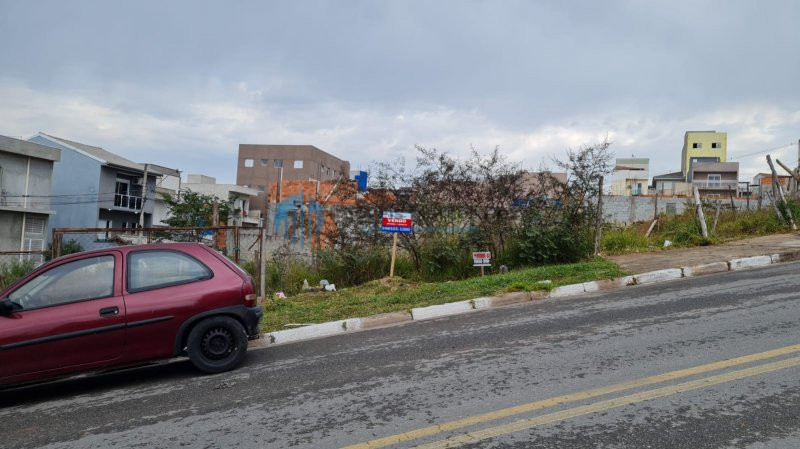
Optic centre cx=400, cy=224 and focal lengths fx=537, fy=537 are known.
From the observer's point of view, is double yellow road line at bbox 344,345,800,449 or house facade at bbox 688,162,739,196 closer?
double yellow road line at bbox 344,345,800,449

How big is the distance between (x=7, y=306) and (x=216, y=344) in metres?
2.03

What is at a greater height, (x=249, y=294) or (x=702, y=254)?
(x=702, y=254)

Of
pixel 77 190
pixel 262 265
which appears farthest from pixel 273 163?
pixel 262 265

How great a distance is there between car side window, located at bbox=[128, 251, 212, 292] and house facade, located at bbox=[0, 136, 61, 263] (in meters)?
25.5

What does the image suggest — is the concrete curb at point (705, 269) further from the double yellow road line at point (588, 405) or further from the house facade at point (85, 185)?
the house facade at point (85, 185)

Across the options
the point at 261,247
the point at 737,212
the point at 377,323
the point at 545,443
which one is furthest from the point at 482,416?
the point at 737,212

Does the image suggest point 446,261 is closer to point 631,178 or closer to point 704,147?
point 631,178

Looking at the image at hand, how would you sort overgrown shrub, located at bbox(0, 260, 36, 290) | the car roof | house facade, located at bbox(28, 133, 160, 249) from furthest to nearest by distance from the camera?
house facade, located at bbox(28, 133, 160, 249)
overgrown shrub, located at bbox(0, 260, 36, 290)
the car roof

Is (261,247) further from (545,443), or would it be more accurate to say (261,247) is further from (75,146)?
(75,146)

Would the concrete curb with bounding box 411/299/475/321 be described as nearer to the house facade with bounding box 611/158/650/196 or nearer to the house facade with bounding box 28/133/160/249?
the house facade with bounding box 28/133/160/249

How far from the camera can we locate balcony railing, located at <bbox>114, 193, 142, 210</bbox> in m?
42.0

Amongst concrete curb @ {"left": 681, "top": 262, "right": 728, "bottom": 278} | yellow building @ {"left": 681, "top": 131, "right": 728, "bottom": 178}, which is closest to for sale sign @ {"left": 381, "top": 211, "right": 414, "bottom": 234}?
concrete curb @ {"left": 681, "top": 262, "right": 728, "bottom": 278}

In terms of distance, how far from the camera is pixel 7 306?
529 cm

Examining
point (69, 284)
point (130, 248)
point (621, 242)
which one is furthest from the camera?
point (621, 242)
